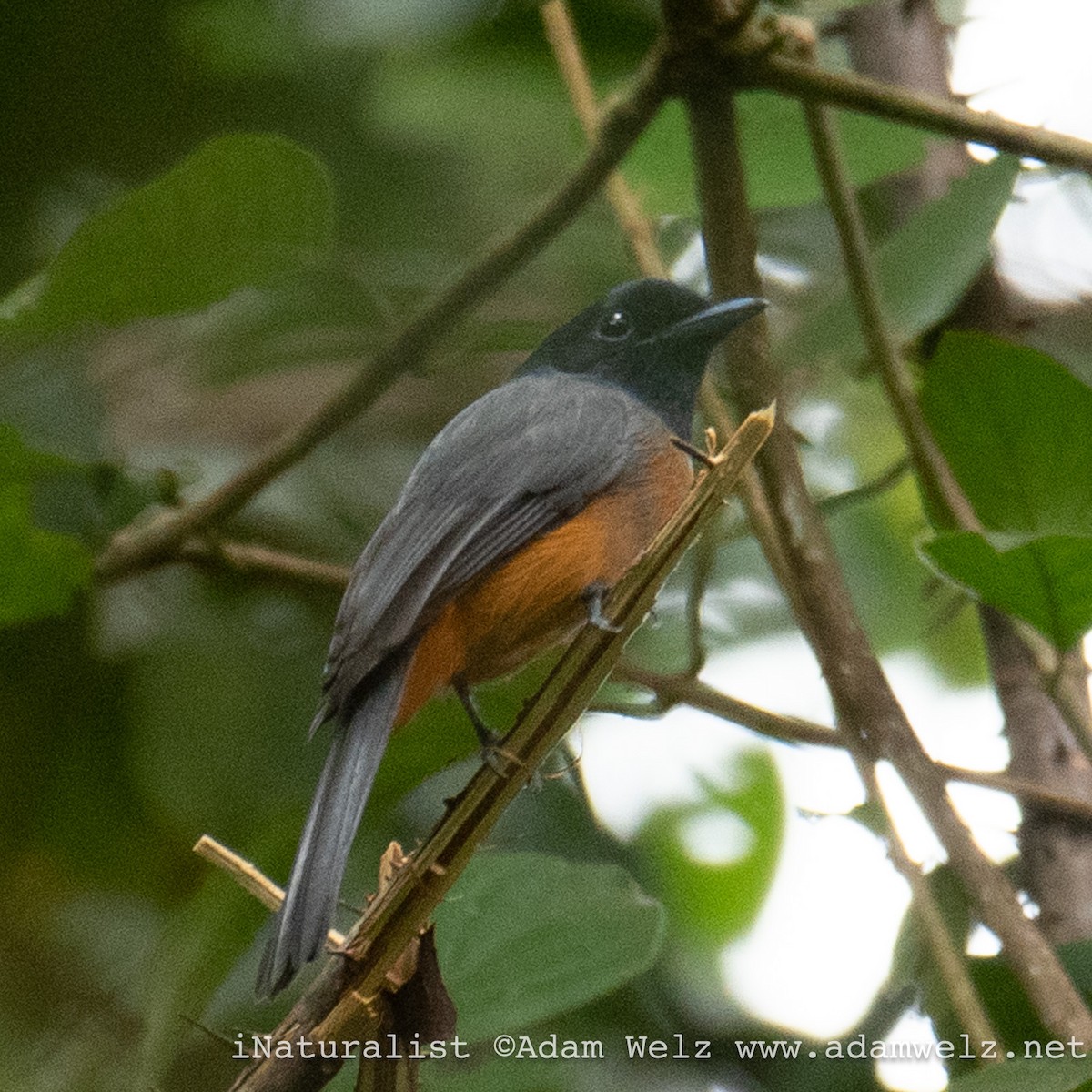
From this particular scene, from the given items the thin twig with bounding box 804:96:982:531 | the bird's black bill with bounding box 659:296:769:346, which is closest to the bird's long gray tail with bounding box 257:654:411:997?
the bird's black bill with bounding box 659:296:769:346

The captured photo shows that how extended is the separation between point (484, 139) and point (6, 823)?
1.71 metres

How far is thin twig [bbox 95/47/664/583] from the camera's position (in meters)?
2.29

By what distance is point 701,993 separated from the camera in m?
2.88

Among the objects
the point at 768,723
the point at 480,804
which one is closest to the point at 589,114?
the point at 768,723

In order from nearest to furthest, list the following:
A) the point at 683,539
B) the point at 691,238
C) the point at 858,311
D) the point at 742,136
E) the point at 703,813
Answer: the point at 683,539 < the point at 858,311 < the point at 742,136 < the point at 703,813 < the point at 691,238

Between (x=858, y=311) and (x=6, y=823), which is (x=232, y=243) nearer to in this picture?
(x=858, y=311)

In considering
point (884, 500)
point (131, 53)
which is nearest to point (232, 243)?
point (131, 53)

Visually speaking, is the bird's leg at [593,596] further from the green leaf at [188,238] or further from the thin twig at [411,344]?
the green leaf at [188,238]

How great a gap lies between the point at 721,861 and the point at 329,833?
1482 millimetres

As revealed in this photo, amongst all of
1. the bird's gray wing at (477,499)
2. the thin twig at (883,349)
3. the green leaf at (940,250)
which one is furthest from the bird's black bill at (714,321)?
the green leaf at (940,250)

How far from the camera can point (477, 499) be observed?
2.23 metres

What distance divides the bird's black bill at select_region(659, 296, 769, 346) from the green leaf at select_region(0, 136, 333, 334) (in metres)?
0.55

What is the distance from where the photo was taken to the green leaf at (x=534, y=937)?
2.01m

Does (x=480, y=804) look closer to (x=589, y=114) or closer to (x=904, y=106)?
(x=904, y=106)
